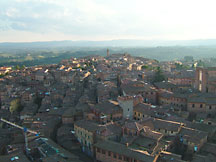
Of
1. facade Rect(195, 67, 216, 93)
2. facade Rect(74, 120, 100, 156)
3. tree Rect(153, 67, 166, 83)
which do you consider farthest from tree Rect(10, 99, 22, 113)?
facade Rect(195, 67, 216, 93)

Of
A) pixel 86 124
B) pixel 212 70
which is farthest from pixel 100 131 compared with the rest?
pixel 212 70

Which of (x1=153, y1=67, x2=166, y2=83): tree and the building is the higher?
(x1=153, y1=67, x2=166, y2=83): tree

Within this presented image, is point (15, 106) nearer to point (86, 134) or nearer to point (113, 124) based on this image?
point (86, 134)

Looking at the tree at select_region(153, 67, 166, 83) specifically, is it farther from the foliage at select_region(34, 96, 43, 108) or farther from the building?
the building

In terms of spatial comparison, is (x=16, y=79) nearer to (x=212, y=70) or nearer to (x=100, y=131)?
(x=100, y=131)

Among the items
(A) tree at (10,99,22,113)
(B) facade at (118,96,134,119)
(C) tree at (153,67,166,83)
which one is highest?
(C) tree at (153,67,166,83)

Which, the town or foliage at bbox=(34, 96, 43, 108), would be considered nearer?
the town

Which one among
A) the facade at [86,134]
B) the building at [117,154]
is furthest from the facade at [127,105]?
the building at [117,154]
